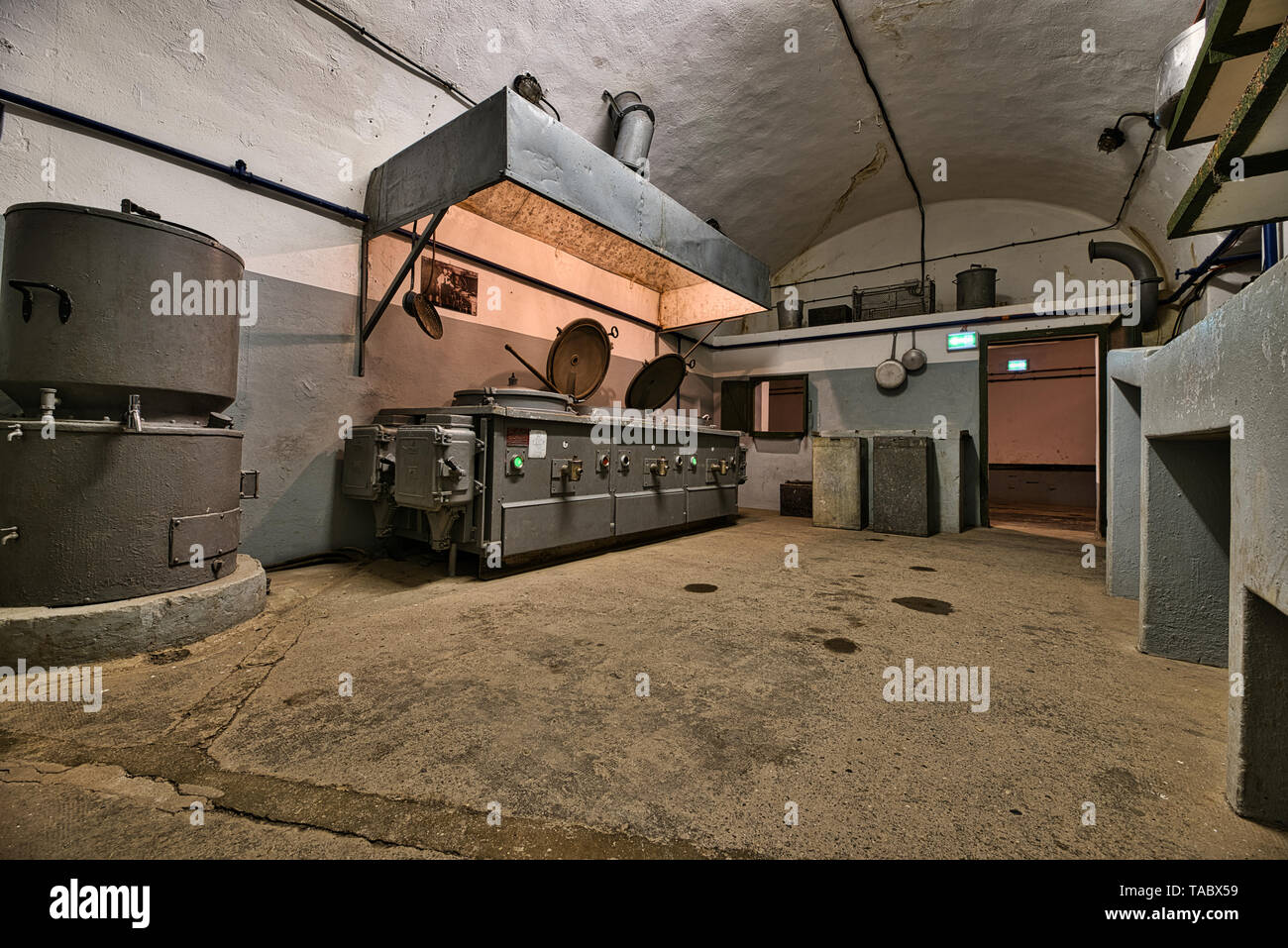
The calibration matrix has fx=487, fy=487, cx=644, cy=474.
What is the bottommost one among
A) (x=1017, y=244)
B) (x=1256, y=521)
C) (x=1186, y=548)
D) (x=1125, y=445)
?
(x=1186, y=548)

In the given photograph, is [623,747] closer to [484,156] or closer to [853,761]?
[853,761]

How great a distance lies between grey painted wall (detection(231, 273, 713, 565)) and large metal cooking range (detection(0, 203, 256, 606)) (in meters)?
0.99

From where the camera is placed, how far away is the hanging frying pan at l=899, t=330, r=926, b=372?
6.19m

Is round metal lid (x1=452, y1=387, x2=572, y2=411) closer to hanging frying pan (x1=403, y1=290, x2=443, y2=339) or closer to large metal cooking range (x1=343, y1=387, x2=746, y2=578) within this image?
large metal cooking range (x1=343, y1=387, x2=746, y2=578)

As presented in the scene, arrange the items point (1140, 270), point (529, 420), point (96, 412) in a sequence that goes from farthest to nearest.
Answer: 1. point (1140, 270)
2. point (529, 420)
3. point (96, 412)

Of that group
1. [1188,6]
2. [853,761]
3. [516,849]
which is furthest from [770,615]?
[1188,6]

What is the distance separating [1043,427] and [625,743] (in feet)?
35.6

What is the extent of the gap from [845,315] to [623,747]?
6.99 meters

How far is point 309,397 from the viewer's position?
3223mm

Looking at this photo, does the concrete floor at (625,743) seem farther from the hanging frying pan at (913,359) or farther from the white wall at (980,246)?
the white wall at (980,246)

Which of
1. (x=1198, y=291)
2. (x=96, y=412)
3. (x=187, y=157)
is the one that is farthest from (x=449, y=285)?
(x=1198, y=291)

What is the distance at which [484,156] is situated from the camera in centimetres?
280

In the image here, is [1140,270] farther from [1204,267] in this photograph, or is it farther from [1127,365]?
[1127,365]

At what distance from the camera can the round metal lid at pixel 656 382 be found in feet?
16.0
